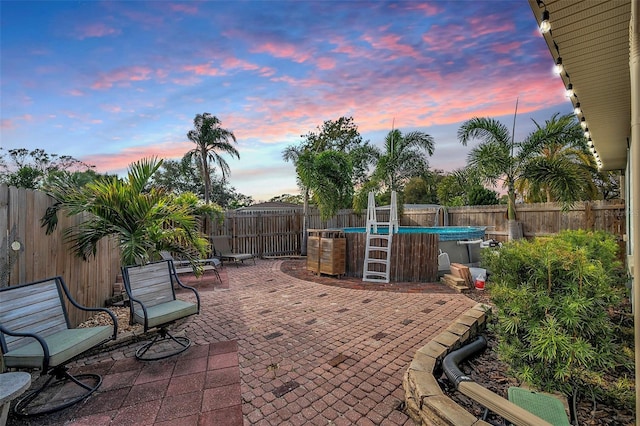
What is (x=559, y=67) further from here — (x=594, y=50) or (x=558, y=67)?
(x=594, y=50)

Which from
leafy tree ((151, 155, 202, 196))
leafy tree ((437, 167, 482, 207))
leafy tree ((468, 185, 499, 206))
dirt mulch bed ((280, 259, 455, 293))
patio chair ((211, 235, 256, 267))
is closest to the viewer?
dirt mulch bed ((280, 259, 455, 293))

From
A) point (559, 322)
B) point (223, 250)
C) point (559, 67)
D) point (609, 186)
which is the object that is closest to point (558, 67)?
point (559, 67)

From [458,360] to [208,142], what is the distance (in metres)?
16.3

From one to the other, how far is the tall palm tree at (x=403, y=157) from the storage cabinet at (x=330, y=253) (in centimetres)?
582

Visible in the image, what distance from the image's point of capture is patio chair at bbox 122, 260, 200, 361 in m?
2.95

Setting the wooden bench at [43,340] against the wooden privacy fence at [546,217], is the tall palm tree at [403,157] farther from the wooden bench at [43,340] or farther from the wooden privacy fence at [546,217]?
the wooden bench at [43,340]

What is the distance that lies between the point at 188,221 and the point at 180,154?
14.1m

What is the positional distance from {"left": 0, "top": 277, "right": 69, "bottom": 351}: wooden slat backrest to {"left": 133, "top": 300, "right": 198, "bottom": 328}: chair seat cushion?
619 millimetres

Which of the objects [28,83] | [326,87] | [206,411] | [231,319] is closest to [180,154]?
[28,83]

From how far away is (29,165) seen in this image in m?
17.6

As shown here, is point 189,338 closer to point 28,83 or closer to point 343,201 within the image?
point 28,83

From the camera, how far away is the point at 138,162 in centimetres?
357

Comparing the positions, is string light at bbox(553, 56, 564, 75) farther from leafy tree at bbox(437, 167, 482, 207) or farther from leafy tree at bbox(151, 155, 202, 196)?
leafy tree at bbox(151, 155, 202, 196)

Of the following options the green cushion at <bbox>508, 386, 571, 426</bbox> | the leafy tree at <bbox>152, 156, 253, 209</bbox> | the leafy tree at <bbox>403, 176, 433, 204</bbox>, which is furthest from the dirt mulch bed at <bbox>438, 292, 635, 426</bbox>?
the leafy tree at <bbox>403, 176, 433, 204</bbox>
